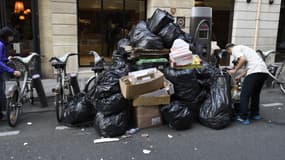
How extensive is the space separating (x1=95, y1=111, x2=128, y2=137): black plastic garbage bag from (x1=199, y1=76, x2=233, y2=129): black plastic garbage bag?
A: 1.29m

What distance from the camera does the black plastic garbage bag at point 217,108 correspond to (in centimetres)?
439

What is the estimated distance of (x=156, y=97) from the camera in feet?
13.9

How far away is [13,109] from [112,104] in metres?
1.73

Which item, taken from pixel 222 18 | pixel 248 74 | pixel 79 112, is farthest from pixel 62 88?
pixel 222 18

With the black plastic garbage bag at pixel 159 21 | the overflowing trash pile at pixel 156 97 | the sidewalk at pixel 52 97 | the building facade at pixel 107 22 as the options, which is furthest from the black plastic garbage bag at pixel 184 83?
the building facade at pixel 107 22

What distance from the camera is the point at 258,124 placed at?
15.4 feet

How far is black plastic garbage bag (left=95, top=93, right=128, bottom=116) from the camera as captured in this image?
4.14 m

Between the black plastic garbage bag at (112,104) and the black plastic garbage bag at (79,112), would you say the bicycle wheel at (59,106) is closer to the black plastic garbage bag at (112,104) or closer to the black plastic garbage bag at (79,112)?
the black plastic garbage bag at (79,112)

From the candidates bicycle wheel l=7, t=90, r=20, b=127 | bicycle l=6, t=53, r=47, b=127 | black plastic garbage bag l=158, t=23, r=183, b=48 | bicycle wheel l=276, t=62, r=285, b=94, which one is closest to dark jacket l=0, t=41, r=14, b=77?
bicycle l=6, t=53, r=47, b=127

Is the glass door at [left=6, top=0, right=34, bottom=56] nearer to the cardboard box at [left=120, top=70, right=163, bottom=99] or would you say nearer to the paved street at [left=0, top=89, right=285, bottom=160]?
the paved street at [left=0, top=89, right=285, bottom=160]

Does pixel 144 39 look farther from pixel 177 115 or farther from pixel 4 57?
pixel 4 57

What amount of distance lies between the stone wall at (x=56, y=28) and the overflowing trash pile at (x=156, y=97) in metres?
3.52

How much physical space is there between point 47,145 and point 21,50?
491cm

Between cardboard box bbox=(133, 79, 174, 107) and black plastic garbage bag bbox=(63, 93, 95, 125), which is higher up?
cardboard box bbox=(133, 79, 174, 107)
